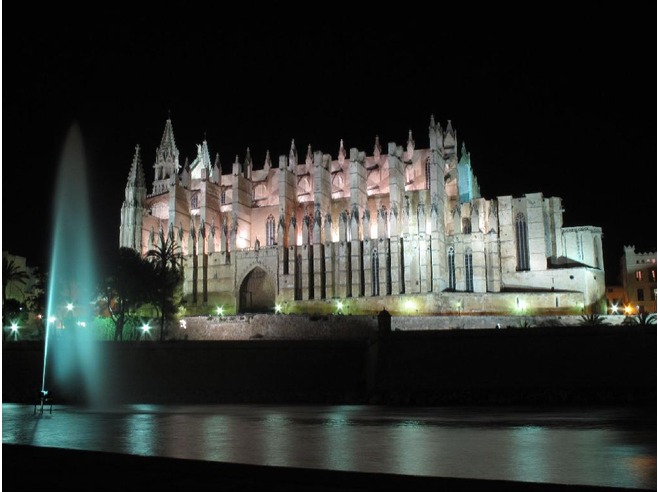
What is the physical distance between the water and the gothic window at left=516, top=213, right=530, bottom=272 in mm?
32757

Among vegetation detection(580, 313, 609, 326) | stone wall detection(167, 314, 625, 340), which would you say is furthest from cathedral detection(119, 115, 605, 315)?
vegetation detection(580, 313, 609, 326)

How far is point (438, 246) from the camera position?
49.5m

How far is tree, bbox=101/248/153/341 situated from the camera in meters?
46.1

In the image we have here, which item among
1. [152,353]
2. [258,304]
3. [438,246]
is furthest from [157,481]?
[258,304]

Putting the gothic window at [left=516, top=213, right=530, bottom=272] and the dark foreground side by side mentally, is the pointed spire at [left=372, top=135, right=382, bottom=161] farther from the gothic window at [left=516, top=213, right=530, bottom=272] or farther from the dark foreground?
the dark foreground

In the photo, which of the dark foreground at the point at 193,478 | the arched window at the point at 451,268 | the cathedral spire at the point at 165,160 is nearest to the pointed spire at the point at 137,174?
the cathedral spire at the point at 165,160

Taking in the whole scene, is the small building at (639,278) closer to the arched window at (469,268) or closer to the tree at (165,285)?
the arched window at (469,268)

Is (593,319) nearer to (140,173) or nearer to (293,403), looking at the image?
(293,403)

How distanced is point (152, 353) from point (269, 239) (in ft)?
85.8

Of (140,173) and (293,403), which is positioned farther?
(140,173)

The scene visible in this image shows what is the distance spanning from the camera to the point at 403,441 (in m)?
12.2

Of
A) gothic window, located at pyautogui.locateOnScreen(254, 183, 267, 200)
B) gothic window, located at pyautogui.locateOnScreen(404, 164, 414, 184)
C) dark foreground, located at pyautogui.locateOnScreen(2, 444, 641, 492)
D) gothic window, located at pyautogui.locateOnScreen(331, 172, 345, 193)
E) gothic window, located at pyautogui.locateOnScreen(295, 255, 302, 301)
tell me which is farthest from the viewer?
gothic window, located at pyautogui.locateOnScreen(254, 183, 267, 200)

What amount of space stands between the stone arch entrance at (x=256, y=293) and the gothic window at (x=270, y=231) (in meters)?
3.56

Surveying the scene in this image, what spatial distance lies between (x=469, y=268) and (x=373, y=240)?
6991mm
